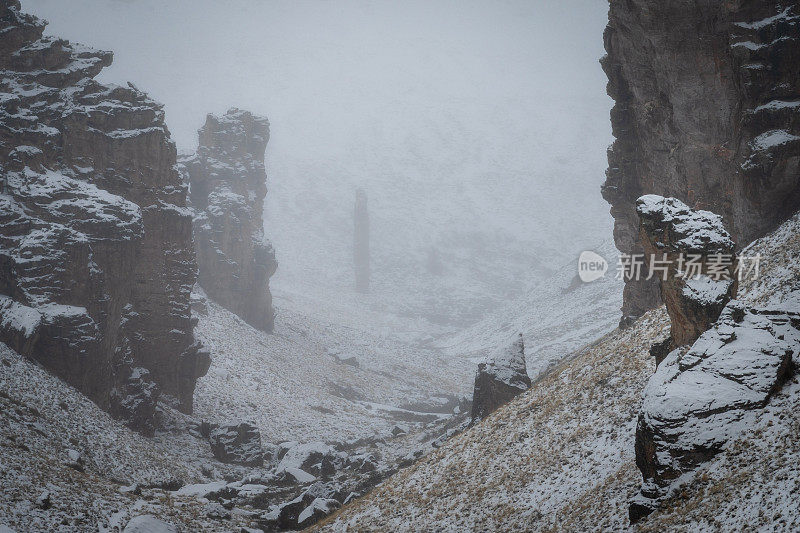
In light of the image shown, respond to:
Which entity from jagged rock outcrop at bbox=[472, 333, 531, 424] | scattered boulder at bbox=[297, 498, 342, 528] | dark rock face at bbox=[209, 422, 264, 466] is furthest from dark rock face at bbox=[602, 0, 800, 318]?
dark rock face at bbox=[209, 422, 264, 466]

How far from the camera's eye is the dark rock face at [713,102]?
24.0 meters

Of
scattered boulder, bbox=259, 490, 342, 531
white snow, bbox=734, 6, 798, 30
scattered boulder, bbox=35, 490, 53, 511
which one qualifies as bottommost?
scattered boulder, bbox=259, 490, 342, 531

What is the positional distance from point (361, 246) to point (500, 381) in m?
92.1

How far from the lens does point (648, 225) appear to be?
18.8 m

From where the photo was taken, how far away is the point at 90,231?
33344 millimetres

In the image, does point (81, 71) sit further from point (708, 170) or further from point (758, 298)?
point (758, 298)

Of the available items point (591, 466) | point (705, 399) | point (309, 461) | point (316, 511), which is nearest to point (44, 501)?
point (316, 511)

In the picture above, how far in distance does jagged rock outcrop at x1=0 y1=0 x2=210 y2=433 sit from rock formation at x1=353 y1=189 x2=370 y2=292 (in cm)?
7604

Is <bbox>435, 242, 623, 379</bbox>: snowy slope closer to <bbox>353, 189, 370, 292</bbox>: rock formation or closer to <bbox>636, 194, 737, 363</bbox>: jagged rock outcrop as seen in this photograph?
<bbox>353, 189, 370, 292</bbox>: rock formation

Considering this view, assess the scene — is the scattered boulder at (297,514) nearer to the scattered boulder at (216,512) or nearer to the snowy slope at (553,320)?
the scattered boulder at (216,512)

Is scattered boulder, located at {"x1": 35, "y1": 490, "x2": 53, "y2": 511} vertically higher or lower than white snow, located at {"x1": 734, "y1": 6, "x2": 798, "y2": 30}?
lower

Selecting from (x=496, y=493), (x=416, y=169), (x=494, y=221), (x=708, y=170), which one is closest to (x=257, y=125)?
(x=708, y=170)

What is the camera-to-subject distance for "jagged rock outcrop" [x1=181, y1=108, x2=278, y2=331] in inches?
2502

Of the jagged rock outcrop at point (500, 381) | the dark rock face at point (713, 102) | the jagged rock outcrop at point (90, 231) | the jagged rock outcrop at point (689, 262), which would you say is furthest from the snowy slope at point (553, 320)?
the jagged rock outcrop at point (689, 262)
